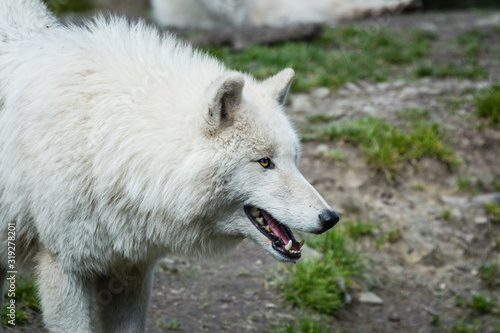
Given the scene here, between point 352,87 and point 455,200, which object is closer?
point 455,200

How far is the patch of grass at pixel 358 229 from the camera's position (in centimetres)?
574

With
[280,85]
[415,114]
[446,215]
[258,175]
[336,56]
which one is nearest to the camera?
[258,175]

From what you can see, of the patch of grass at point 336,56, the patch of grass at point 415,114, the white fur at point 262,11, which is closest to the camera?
the patch of grass at point 415,114

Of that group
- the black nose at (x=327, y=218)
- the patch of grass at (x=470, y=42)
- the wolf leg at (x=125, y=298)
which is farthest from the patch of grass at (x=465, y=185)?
the wolf leg at (x=125, y=298)

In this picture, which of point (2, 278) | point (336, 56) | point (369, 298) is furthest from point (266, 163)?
point (336, 56)

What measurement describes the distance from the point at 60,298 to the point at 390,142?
13.5 feet

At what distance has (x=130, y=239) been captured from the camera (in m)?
3.19

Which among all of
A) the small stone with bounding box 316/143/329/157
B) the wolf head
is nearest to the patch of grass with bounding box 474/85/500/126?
the small stone with bounding box 316/143/329/157

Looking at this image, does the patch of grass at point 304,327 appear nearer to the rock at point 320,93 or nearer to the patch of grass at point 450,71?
the rock at point 320,93

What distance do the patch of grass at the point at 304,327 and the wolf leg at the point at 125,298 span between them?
4.51ft

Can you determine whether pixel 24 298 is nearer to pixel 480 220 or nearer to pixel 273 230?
pixel 273 230

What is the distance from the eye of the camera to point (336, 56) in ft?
27.4

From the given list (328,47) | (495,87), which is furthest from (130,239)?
(328,47)

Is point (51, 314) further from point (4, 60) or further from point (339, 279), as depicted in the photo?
point (339, 279)
